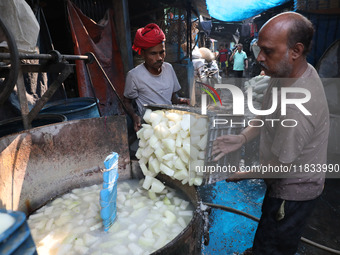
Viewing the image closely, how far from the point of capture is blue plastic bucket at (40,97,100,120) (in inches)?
134

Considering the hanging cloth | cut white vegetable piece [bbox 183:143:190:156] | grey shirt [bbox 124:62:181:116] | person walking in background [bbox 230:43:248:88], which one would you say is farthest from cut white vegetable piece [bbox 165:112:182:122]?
person walking in background [bbox 230:43:248:88]

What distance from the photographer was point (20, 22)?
8.05 feet

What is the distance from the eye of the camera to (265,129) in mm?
2143

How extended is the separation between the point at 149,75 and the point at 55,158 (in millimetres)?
1741

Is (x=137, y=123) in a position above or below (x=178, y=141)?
below

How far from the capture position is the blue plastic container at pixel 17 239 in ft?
1.97

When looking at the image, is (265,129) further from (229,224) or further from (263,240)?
(229,224)

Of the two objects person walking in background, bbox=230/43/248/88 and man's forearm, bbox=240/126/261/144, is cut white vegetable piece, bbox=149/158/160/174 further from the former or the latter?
person walking in background, bbox=230/43/248/88

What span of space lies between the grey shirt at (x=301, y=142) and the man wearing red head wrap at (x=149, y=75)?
1688 millimetres

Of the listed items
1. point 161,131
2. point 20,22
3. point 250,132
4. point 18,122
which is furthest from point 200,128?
point 18,122

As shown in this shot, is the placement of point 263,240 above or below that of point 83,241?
below

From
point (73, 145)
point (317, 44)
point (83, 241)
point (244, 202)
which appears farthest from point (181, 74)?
point (83, 241)

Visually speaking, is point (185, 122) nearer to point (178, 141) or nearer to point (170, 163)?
point (178, 141)

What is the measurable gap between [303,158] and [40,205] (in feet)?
8.52
